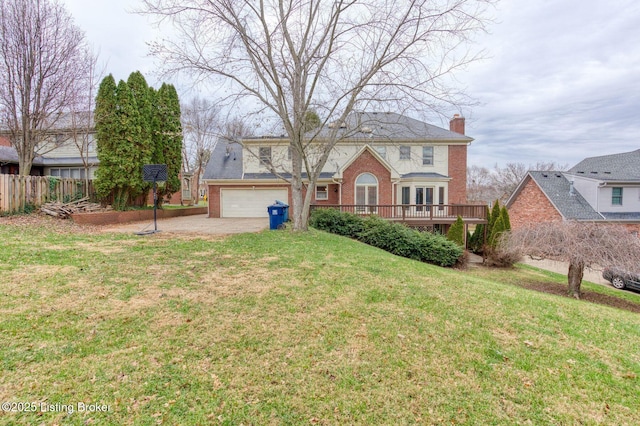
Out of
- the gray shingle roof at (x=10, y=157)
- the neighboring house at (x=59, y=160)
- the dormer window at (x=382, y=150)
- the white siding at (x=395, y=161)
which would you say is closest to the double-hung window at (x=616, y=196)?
the white siding at (x=395, y=161)

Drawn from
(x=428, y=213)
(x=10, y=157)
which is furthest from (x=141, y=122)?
(x=428, y=213)

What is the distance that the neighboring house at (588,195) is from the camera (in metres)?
19.7

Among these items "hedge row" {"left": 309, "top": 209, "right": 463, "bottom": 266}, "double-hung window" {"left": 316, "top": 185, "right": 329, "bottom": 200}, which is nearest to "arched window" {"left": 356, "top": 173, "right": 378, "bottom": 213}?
"double-hung window" {"left": 316, "top": 185, "right": 329, "bottom": 200}

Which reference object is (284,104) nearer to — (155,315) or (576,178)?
(155,315)

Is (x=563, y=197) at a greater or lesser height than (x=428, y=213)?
greater

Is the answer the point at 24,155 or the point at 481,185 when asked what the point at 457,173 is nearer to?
the point at 24,155

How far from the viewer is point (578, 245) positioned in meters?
9.36

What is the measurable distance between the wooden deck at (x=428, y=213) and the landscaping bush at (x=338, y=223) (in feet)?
6.07

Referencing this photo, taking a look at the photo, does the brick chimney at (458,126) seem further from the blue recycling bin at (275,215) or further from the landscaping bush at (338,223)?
the blue recycling bin at (275,215)

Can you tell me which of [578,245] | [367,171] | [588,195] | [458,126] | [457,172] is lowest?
[578,245]

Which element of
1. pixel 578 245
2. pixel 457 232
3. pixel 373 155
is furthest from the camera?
pixel 373 155

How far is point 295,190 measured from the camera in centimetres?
1145

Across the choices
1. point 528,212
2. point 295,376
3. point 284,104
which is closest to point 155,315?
point 295,376

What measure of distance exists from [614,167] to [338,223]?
23.2 meters
